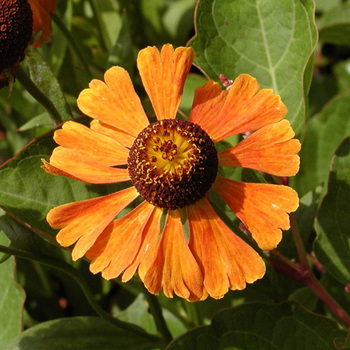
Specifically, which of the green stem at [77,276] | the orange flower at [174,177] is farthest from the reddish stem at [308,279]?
the green stem at [77,276]

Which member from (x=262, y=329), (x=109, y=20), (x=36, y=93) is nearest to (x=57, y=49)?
(x=109, y=20)

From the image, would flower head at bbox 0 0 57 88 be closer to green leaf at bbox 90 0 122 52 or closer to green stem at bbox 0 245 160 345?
green stem at bbox 0 245 160 345

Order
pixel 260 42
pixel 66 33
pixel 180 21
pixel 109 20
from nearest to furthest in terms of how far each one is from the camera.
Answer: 1. pixel 260 42
2. pixel 66 33
3. pixel 109 20
4. pixel 180 21

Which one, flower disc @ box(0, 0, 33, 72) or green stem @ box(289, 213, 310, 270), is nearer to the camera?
flower disc @ box(0, 0, 33, 72)

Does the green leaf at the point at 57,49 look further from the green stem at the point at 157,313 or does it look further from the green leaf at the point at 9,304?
the green stem at the point at 157,313

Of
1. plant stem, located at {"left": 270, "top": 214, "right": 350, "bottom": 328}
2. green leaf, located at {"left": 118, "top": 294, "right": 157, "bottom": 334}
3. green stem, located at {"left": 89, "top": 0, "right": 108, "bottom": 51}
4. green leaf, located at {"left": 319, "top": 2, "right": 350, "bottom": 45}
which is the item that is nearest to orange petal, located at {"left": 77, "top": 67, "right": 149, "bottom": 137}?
plant stem, located at {"left": 270, "top": 214, "right": 350, "bottom": 328}

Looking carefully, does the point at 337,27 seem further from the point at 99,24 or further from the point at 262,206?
the point at 262,206
